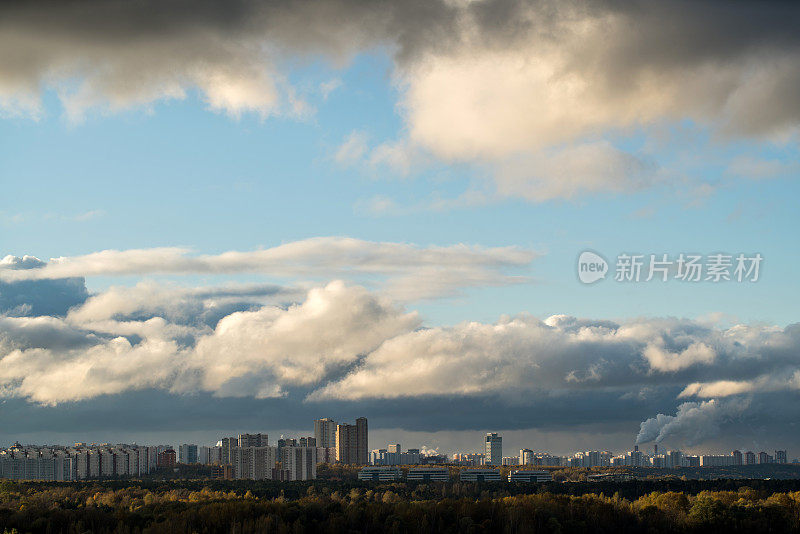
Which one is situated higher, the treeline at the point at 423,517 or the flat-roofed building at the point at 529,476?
the treeline at the point at 423,517

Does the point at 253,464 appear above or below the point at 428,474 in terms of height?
above

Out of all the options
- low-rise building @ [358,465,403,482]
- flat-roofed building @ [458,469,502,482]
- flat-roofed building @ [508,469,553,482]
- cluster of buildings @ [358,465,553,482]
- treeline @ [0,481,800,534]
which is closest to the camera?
treeline @ [0,481,800,534]

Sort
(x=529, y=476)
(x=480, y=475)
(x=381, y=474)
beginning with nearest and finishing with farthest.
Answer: (x=480, y=475)
(x=381, y=474)
(x=529, y=476)

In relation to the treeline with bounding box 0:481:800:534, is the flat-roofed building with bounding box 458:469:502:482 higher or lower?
lower

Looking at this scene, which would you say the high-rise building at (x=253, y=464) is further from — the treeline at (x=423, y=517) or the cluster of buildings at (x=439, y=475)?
the treeline at (x=423, y=517)

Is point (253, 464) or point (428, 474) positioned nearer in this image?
point (428, 474)

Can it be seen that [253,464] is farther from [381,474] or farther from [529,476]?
[529,476]

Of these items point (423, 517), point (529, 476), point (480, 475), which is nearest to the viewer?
point (423, 517)

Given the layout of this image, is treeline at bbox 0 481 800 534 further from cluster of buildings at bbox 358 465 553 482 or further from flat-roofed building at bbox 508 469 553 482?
flat-roofed building at bbox 508 469 553 482

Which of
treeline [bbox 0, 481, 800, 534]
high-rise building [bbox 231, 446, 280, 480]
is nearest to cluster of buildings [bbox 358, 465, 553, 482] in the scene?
high-rise building [bbox 231, 446, 280, 480]

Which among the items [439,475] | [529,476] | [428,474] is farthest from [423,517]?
[529,476]

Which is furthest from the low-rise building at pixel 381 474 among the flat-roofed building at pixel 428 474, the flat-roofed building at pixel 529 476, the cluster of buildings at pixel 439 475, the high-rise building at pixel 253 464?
the flat-roofed building at pixel 529 476

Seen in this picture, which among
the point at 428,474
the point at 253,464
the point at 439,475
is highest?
the point at 253,464

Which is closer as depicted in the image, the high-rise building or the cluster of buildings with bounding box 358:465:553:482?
the cluster of buildings with bounding box 358:465:553:482
